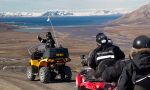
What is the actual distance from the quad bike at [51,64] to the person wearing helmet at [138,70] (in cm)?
1138

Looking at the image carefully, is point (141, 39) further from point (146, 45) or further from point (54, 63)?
point (54, 63)

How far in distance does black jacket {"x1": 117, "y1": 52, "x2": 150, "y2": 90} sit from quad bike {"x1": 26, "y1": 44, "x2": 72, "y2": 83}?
11428mm

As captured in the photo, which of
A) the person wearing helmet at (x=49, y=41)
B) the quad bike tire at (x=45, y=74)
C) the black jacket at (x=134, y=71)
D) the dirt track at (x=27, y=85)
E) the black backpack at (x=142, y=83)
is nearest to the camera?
the black jacket at (x=134, y=71)

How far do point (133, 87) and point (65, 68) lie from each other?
12049 millimetres

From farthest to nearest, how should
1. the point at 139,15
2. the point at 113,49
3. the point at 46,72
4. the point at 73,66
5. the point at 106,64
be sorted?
the point at 139,15 → the point at 73,66 → the point at 46,72 → the point at 113,49 → the point at 106,64

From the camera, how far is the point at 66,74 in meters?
18.8

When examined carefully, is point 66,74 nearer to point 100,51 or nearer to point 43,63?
point 43,63

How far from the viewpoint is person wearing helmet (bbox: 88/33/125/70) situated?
414 inches

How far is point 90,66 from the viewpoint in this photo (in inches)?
427

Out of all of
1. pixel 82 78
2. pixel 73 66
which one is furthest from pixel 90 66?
pixel 73 66

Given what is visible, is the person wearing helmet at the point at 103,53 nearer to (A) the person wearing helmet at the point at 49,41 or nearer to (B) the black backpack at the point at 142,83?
(B) the black backpack at the point at 142,83

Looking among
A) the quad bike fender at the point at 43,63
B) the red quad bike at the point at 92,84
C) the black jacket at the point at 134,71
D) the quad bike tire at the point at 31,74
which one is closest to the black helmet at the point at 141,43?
the black jacket at the point at 134,71

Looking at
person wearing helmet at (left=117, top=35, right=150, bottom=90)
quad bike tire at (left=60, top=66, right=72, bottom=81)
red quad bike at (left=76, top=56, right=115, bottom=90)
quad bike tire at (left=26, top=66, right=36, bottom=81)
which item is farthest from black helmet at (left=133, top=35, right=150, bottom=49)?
quad bike tire at (left=26, top=66, right=36, bottom=81)

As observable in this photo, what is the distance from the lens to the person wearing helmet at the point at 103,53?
1051 centimetres
